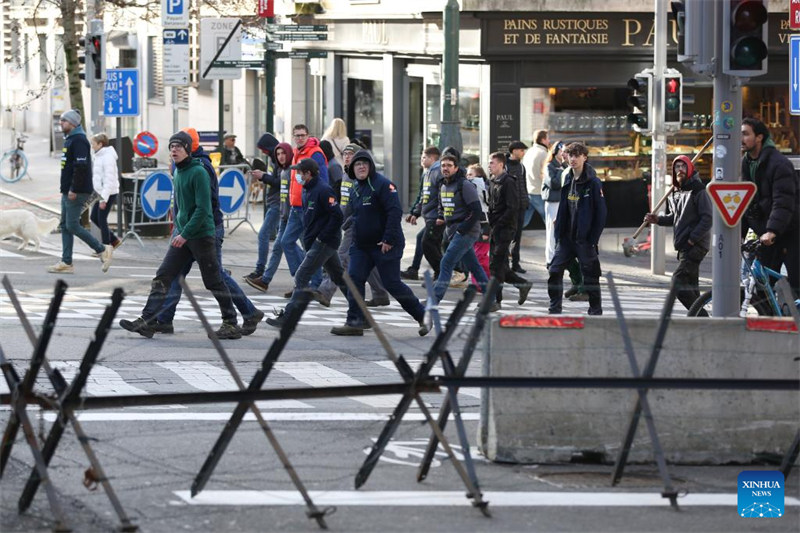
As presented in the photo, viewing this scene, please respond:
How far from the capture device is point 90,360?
7.08m

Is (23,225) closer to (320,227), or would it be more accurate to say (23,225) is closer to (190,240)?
(320,227)

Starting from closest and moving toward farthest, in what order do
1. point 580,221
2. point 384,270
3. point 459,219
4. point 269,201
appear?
1. point 384,270
2. point 580,221
3. point 459,219
4. point 269,201

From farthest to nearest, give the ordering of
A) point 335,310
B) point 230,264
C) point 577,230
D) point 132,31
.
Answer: point 132,31
point 230,264
point 335,310
point 577,230

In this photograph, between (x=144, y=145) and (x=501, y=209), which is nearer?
(x=501, y=209)

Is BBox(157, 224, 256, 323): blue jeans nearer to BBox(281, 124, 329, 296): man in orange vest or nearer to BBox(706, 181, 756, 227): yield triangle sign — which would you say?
BBox(281, 124, 329, 296): man in orange vest

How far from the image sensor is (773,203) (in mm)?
12375

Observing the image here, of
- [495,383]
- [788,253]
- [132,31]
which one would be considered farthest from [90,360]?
[132,31]

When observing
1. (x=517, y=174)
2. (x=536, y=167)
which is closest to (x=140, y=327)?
(x=517, y=174)

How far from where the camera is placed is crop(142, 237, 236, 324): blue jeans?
43.2 ft

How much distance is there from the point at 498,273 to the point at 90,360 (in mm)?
10152

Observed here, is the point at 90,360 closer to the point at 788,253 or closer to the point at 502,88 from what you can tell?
the point at 788,253

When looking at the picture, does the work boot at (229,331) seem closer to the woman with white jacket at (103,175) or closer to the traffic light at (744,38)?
the traffic light at (744,38)

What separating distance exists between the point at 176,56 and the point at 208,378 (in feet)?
40.9

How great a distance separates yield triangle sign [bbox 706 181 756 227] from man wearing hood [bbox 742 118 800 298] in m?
1.05
